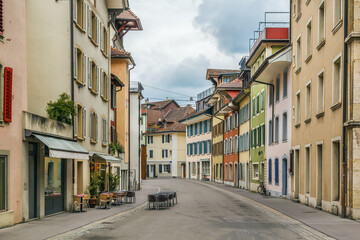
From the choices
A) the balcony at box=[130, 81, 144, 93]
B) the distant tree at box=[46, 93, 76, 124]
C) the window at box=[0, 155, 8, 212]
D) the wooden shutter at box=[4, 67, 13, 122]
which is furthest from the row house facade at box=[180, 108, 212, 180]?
the window at box=[0, 155, 8, 212]

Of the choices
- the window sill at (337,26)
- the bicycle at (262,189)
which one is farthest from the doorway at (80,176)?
the bicycle at (262,189)

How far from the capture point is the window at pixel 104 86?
30922 millimetres

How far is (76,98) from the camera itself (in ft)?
80.6

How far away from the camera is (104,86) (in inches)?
1262

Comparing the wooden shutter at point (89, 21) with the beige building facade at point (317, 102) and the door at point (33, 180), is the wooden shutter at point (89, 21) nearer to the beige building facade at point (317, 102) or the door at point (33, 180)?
the door at point (33, 180)

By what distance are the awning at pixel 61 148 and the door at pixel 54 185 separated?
2.52 ft

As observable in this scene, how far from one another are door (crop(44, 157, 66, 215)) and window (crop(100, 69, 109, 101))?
9618mm

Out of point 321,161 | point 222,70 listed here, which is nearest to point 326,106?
point 321,161

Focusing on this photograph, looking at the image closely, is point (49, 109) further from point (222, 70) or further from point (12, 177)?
point (222, 70)

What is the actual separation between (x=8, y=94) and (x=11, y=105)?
0.34 metres

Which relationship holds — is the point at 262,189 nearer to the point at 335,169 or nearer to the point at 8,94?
the point at 335,169

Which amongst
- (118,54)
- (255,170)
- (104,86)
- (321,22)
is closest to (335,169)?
(321,22)

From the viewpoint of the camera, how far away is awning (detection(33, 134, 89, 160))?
700 inches

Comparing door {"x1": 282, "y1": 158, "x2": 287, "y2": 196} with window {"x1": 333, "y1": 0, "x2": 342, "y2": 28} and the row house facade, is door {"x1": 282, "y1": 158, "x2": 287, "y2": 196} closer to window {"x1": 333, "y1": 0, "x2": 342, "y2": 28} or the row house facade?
window {"x1": 333, "y1": 0, "x2": 342, "y2": 28}
